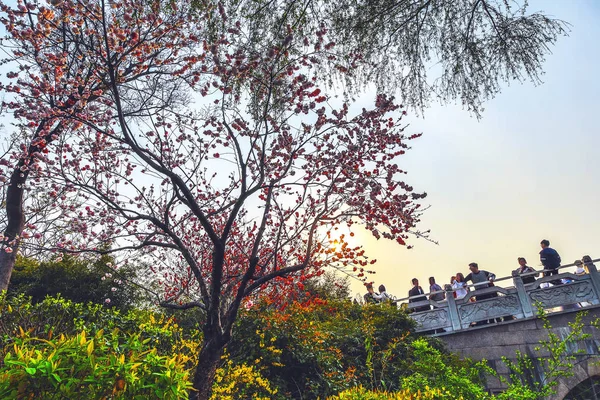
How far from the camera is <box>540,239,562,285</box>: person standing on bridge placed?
30.2 feet

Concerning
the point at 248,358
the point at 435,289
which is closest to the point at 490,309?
the point at 435,289

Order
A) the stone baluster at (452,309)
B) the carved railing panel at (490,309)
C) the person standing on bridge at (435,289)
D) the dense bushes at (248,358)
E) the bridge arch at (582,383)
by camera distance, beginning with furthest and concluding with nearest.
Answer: the person standing on bridge at (435,289)
the stone baluster at (452,309)
the carved railing panel at (490,309)
the bridge arch at (582,383)
the dense bushes at (248,358)

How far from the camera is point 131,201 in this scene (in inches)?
266

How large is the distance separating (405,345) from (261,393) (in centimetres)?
443

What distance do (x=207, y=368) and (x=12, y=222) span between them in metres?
6.13

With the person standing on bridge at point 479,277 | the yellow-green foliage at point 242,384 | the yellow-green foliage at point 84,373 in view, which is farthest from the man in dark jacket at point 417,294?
the yellow-green foliage at point 84,373

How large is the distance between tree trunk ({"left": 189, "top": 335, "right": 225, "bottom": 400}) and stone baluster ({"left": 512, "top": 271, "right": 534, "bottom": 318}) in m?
8.17

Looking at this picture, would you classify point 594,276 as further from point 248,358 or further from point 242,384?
point 242,384

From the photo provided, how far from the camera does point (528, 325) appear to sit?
8945mm

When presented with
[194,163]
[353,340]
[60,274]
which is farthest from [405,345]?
[60,274]

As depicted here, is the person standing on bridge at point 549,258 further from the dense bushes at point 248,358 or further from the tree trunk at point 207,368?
the tree trunk at point 207,368

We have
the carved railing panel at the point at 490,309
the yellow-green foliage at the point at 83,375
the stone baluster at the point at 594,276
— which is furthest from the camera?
the carved railing panel at the point at 490,309

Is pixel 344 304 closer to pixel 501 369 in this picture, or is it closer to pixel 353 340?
pixel 353 340

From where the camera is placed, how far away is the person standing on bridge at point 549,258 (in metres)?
9.22
